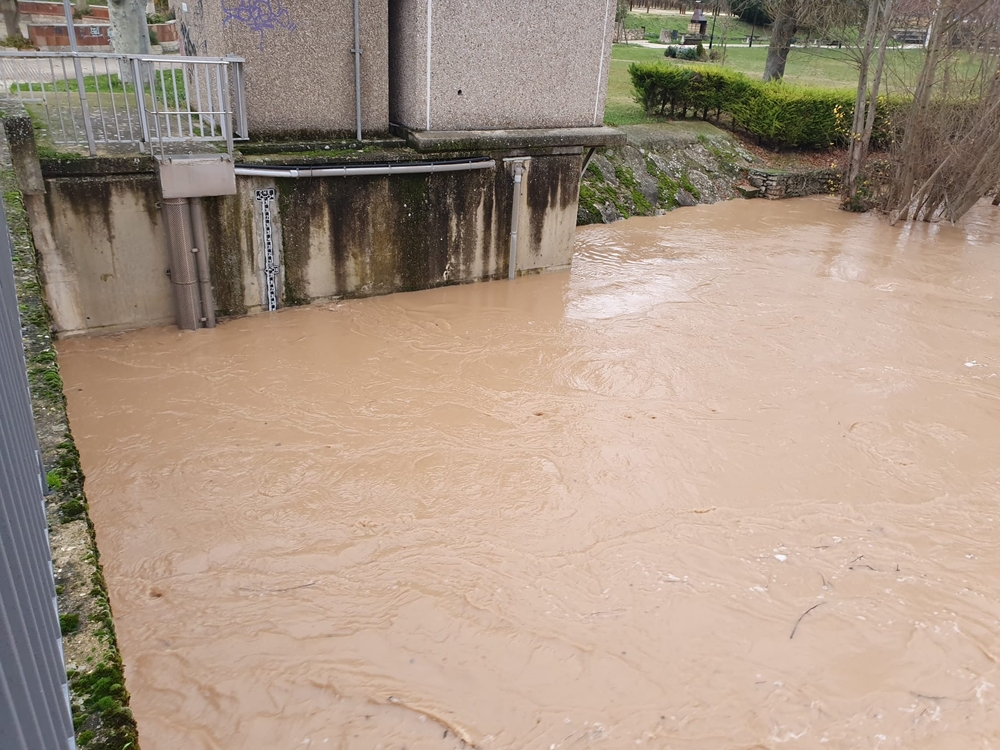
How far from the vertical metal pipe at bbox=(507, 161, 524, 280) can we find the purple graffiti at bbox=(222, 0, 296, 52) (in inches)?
113

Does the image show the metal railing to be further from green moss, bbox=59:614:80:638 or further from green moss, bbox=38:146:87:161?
green moss, bbox=59:614:80:638

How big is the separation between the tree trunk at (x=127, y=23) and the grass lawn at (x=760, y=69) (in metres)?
8.53

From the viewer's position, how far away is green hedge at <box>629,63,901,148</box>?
16.8 m

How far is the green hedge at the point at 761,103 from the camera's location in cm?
1677

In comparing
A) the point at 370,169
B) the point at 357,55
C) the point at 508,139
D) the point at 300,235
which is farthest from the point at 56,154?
the point at 508,139

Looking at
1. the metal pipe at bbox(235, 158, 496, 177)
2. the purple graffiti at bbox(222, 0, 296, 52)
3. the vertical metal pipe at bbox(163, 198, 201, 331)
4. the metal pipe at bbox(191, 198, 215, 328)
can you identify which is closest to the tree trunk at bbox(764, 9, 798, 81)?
the metal pipe at bbox(235, 158, 496, 177)

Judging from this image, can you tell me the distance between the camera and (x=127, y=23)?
12.9 meters

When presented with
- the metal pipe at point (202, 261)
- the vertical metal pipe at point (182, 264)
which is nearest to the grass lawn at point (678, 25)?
the metal pipe at point (202, 261)

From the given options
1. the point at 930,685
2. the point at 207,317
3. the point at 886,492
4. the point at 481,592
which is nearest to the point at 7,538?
the point at 481,592

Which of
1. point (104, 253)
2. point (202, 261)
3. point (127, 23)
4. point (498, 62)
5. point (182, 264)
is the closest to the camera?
A: point (104, 253)

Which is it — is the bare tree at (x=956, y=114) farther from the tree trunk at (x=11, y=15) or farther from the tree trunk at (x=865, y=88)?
the tree trunk at (x=11, y=15)

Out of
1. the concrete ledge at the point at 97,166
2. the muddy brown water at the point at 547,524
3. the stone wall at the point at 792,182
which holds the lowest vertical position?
the muddy brown water at the point at 547,524

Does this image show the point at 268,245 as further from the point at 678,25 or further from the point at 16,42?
the point at 678,25

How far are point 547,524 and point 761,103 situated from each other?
46.7ft
